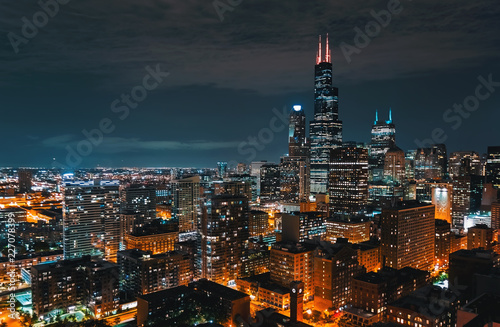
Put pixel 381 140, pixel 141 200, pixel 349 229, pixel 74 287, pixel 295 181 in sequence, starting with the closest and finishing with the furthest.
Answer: pixel 74 287
pixel 349 229
pixel 141 200
pixel 295 181
pixel 381 140

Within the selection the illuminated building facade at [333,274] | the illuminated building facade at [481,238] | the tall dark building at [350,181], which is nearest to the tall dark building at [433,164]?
the tall dark building at [350,181]

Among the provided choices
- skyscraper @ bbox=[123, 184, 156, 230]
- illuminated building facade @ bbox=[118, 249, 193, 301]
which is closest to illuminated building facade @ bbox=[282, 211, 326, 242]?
illuminated building facade @ bbox=[118, 249, 193, 301]

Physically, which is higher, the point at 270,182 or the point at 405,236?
the point at 270,182

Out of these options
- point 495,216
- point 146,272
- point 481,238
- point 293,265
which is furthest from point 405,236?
point 146,272

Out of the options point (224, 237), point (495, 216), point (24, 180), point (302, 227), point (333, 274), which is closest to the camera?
point (333, 274)

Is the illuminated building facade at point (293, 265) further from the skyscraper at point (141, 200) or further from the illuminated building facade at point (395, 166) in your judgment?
the illuminated building facade at point (395, 166)

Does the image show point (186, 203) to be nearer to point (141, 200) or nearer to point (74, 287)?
point (141, 200)

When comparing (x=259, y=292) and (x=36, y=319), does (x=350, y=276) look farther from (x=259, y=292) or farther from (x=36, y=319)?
(x=36, y=319)

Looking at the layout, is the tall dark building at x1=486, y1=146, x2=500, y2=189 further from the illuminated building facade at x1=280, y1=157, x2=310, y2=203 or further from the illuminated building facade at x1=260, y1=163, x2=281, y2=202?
the illuminated building facade at x1=260, y1=163, x2=281, y2=202

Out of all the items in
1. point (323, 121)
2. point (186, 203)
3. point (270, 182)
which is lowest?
point (186, 203)
